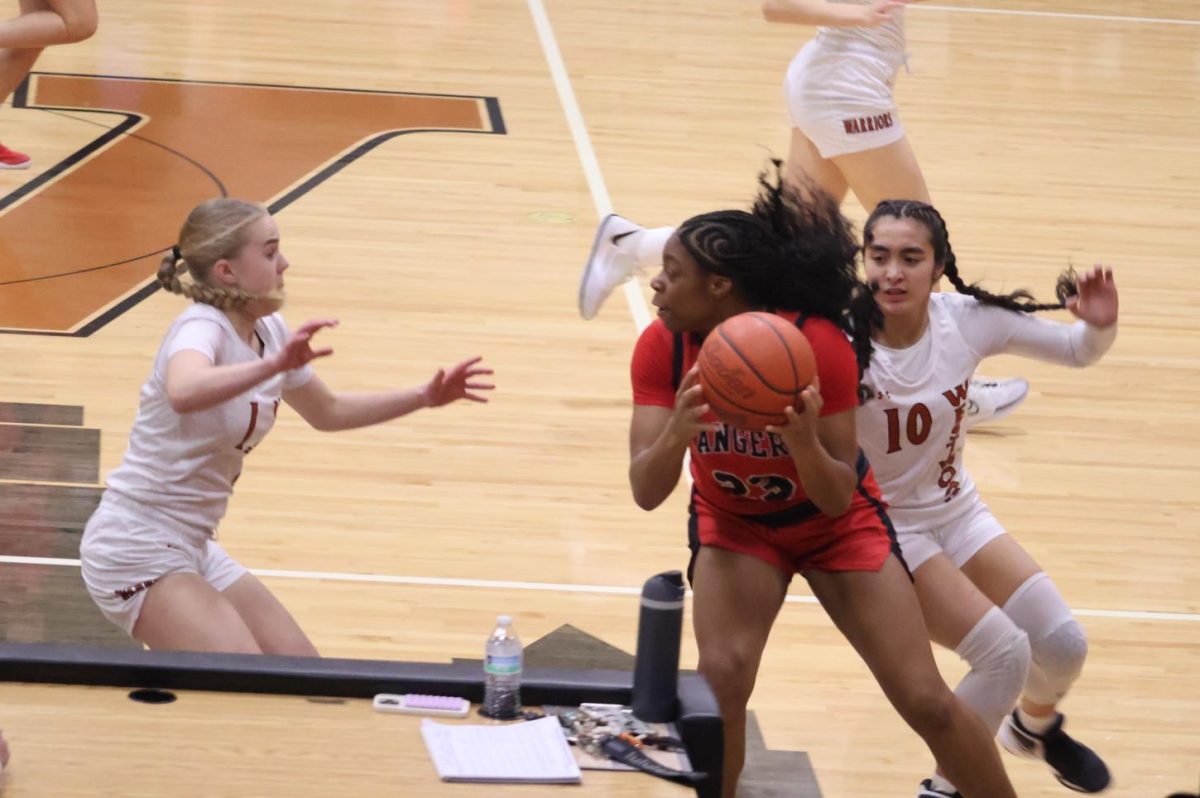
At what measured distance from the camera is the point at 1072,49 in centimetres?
1420

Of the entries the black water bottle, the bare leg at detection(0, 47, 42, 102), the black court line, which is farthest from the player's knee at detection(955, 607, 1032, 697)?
the bare leg at detection(0, 47, 42, 102)

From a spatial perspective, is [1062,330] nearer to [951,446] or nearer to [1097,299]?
→ [1097,299]

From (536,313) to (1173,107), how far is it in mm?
6535

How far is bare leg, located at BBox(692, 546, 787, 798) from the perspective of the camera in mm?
4031

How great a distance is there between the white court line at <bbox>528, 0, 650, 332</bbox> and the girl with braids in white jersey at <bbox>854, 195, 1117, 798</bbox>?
3.09 metres

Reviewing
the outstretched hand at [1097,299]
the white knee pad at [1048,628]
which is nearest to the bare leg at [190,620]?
the white knee pad at [1048,628]

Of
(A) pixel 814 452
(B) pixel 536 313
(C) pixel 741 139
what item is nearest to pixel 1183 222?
(C) pixel 741 139

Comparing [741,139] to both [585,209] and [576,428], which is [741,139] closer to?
[585,209]

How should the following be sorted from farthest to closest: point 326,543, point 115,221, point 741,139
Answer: point 741,139
point 115,221
point 326,543

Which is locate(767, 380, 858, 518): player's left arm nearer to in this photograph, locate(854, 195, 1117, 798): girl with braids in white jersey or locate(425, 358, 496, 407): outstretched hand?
locate(854, 195, 1117, 798): girl with braids in white jersey

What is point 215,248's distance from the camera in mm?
4285

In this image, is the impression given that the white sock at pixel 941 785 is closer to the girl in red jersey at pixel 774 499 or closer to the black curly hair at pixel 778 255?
the girl in red jersey at pixel 774 499

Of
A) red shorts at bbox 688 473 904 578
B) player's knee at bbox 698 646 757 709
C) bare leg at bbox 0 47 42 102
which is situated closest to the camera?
player's knee at bbox 698 646 757 709

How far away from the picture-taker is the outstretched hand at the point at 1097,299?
466 cm
